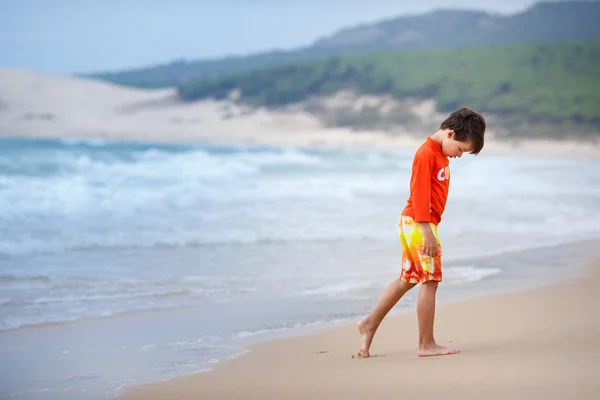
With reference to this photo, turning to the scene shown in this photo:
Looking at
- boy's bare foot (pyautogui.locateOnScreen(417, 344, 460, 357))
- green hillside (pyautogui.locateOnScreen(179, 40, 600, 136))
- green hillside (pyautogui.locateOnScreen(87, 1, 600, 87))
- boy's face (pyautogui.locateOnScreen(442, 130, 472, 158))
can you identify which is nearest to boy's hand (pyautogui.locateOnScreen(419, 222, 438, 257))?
boy's face (pyautogui.locateOnScreen(442, 130, 472, 158))

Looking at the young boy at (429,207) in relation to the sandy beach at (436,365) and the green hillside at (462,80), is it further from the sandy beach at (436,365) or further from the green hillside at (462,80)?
the green hillside at (462,80)

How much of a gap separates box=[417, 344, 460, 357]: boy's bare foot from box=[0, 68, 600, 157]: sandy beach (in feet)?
112

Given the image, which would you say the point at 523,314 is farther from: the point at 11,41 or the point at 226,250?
the point at 11,41

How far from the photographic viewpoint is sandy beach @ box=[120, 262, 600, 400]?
321 centimetres

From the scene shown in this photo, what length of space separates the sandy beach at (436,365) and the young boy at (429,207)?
0.22 m

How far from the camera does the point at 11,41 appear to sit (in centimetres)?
5081

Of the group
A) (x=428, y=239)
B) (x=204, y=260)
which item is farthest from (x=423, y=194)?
(x=204, y=260)

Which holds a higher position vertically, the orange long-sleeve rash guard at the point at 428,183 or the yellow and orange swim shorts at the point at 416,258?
the orange long-sleeve rash guard at the point at 428,183

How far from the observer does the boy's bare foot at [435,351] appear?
381cm

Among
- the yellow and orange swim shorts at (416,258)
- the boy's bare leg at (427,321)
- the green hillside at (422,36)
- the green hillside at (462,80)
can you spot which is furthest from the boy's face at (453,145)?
the green hillside at (422,36)

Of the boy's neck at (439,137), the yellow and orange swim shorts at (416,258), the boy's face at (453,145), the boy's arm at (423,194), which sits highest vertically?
the boy's neck at (439,137)

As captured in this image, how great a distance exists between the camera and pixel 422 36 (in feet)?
207

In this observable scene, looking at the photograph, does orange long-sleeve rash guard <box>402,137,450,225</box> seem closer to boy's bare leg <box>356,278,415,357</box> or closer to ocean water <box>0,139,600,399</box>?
boy's bare leg <box>356,278,415,357</box>

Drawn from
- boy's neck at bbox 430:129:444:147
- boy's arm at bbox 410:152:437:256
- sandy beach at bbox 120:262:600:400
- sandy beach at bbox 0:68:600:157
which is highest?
sandy beach at bbox 0:68:600:157
